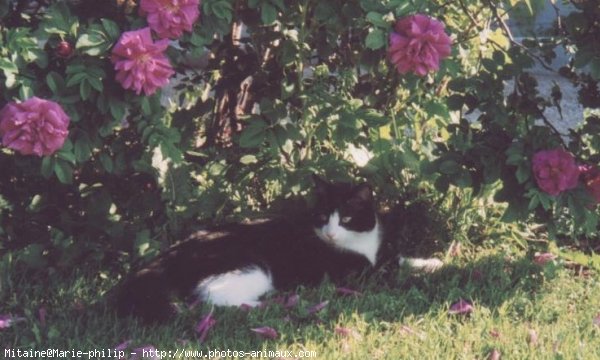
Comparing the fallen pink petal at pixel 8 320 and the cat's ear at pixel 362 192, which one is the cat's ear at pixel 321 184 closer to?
the cat's ear at pixel 362 192

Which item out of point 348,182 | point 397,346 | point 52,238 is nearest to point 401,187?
point 348,182

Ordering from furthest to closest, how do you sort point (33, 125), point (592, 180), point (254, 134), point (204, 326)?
1. point (254, 134)
2. point (592, 180)
3. point (204, 326)
4. point (33, 125)

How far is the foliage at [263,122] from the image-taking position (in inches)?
108

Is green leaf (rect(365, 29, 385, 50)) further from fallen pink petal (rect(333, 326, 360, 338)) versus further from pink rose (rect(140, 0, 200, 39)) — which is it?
fallen pink petal (rect(333, 326, 360, 338))

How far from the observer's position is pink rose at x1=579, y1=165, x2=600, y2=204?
9.72 ft

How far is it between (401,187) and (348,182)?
34cm

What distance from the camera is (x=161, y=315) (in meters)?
2.94

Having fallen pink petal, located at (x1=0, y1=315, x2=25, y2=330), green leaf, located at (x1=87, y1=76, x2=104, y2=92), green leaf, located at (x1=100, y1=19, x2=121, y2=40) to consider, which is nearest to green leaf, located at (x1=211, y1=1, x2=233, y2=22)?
green leaf, located at (x1=100, y1=19, x2=121, y2=40)

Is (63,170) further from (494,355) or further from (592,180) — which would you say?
(592,180)

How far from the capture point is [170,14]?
2578mm

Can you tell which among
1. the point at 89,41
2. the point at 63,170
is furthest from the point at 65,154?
the point at 89,41

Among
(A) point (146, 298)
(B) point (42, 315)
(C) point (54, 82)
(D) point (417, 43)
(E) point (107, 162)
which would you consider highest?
(D) point (417, 43)

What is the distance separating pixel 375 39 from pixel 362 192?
87 cm

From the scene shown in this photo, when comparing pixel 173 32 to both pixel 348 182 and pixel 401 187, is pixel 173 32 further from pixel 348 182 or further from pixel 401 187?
pixel 401 187
